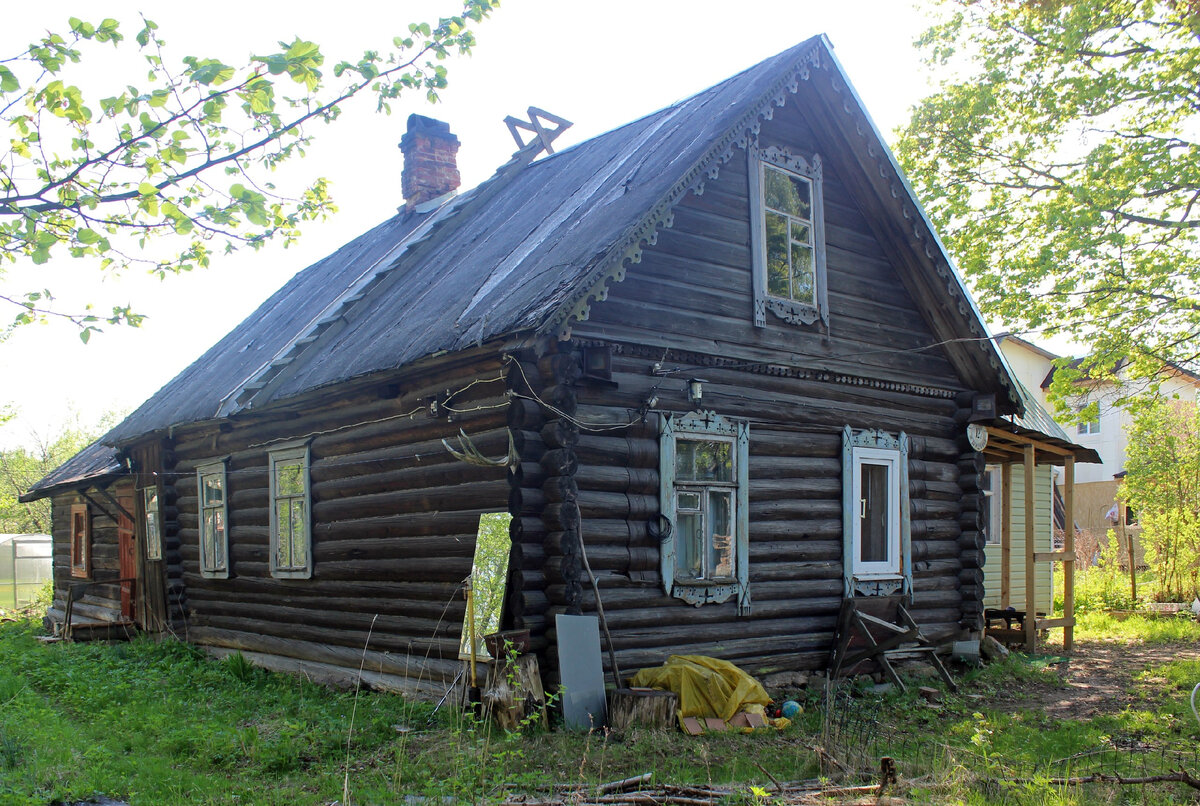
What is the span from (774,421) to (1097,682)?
200 inches

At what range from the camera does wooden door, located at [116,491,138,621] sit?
17.0m

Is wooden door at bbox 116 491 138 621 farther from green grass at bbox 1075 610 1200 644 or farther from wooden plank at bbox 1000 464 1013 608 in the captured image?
green grass at bbox 1075 610 1200 644

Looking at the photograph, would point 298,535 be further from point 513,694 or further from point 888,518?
point 888,518

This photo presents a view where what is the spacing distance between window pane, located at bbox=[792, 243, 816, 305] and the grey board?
4431mm

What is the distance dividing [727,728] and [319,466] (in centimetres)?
548

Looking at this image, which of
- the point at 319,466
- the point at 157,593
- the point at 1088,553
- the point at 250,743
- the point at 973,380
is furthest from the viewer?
the point at 1088,553

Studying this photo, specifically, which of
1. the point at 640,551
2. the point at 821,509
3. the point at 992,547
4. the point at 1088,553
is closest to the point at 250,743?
the point at 640,551

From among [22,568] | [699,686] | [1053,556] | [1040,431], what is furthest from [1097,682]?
[22,568]

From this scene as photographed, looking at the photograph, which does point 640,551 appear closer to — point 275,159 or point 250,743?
point 250,743

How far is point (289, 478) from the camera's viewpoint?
1200cm

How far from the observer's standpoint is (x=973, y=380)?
12.4 m

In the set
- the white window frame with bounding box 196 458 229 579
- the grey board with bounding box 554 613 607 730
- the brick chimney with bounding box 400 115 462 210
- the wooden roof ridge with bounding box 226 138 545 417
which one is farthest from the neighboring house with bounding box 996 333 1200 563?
the grey board with bounding box 554 613 607 730

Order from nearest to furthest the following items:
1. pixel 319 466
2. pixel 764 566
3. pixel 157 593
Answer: pixel 764 566 → pixel 319 466 → pixel 157 593

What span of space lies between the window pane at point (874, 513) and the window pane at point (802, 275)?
1980 millimetres
